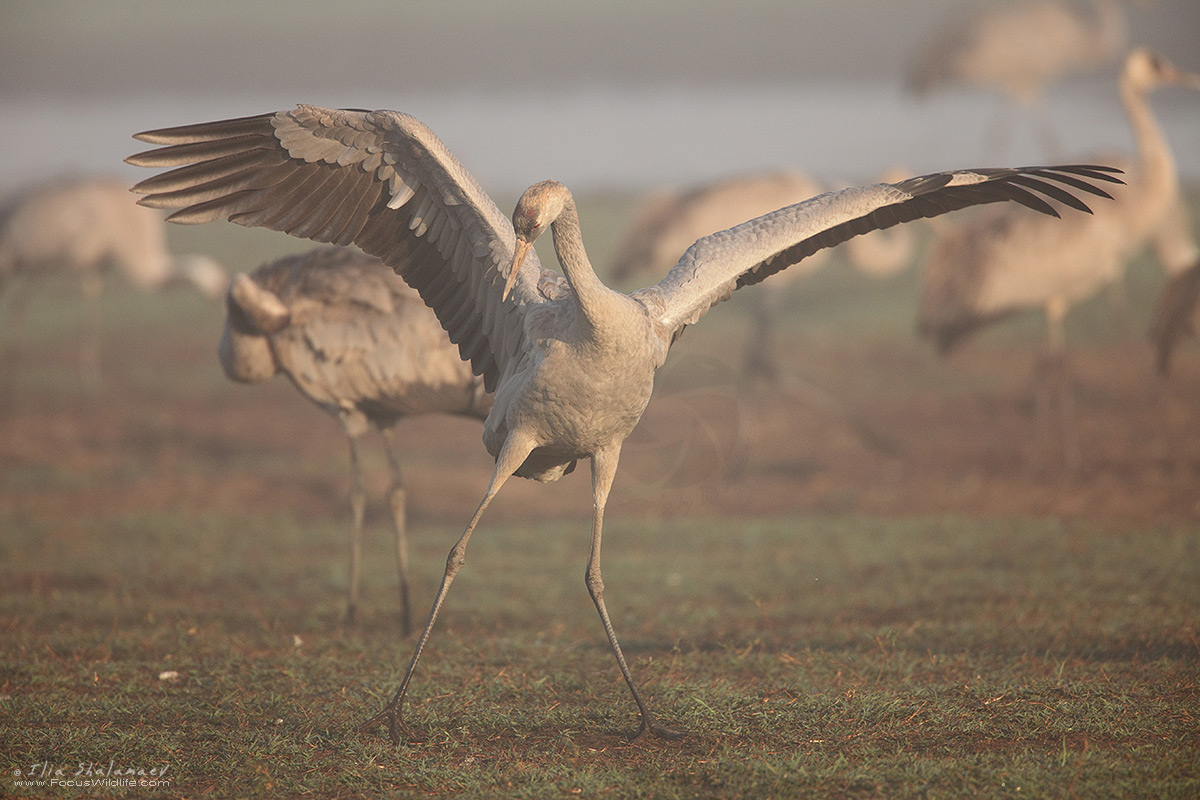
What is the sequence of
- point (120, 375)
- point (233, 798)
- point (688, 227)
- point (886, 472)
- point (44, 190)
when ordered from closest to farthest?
point (233, 798), point (886, 472), point (688, 227), point (44, 190), point (120, 375)

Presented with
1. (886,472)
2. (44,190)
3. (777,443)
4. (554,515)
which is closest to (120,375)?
(44,190)

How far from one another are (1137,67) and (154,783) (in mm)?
9532

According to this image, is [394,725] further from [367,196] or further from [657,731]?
[367,196]

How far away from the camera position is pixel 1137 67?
991 cm

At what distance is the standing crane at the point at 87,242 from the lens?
11.6 metres

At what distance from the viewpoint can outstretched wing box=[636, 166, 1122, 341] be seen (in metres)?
4.35

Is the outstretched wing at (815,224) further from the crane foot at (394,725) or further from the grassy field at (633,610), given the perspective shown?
the crane foot at (394,725)

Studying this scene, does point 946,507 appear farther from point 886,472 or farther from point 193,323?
point 193,323

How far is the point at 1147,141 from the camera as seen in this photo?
9.64m

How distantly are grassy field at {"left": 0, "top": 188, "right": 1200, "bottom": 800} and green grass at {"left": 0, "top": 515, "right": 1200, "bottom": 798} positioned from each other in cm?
2

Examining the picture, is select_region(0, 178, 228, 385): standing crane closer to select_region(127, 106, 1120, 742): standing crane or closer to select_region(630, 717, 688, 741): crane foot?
select_region(127, 106, 1120, 742): standing crane

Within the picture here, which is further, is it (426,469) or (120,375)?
(120,375)

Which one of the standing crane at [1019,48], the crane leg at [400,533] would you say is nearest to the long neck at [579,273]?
the crane leg at [400,533]

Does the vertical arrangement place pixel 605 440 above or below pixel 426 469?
above
